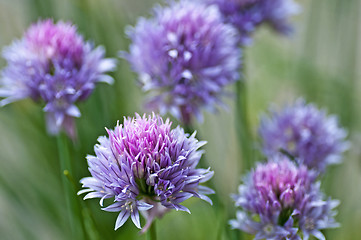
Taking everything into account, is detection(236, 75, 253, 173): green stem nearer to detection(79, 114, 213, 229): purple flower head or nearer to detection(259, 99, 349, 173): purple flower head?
detection(259, 99, 349, 173): purple flower head

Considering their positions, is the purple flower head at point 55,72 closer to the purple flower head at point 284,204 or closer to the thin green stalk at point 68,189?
the thin green stalk at point 68,189

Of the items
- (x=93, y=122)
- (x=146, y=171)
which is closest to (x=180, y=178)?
(x=146, y=171)

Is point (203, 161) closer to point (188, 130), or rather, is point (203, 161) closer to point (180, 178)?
point (188, 130)

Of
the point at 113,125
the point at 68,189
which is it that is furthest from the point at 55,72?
the point at 113,125

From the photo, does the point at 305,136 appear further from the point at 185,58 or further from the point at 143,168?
the point at 143,168

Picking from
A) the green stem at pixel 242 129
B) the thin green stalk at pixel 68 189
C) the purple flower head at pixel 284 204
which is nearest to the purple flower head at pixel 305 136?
the green stem at pixel 242 129
